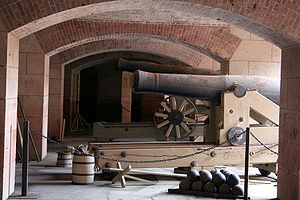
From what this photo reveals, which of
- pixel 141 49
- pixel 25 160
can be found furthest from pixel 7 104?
pixel 141 49

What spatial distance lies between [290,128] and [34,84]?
548 centimetres

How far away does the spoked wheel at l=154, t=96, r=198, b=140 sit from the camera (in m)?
12.3

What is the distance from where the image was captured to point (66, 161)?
10.3 metres

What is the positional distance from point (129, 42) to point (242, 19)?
779 cm

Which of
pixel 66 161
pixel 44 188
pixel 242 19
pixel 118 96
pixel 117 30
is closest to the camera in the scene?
pixel 242 19

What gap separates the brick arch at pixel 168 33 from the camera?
1087 centimetres

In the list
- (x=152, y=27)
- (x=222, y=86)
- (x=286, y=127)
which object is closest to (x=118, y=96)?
(x=152, y=27)

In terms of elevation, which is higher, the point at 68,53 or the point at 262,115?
the point at 68,53

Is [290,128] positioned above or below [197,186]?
above

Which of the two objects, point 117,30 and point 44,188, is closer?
point 44,188

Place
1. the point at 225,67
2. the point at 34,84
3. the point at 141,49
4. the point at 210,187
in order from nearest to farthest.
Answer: the point at 210,187
the point at 34,84
the point at 225,67
the point at 141,49

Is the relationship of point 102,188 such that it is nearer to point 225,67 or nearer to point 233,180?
point 233,180

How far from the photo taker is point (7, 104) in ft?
22.5

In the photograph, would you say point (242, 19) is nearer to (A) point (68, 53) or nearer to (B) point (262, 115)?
(B) point (262, 115)
